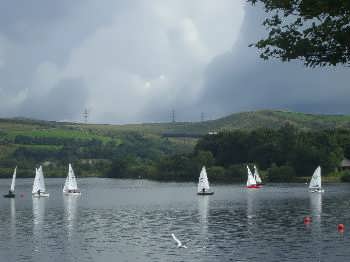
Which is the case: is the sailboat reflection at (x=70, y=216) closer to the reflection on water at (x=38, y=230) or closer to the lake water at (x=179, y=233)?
the lake water at (x=179, y=233)

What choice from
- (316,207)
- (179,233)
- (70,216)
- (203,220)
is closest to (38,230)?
(179,233)

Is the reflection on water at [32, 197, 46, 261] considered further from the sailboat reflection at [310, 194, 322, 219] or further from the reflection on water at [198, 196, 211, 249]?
the sailboat reflection at [310, 194, 322, 219]

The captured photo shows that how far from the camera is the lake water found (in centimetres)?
6669

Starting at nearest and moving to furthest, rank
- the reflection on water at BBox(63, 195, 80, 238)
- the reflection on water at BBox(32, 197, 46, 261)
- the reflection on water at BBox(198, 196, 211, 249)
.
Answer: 1. the reflection on water at BBox(32, 197, 46, 261)
2. the reflection on water at BBox(198, 196, 211, 249)
3. the reflection on water at BBox(63, 195, 80, 238)

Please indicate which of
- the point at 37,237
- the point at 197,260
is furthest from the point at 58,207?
the point at 197,260

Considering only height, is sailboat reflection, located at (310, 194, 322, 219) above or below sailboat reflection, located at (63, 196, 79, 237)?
above

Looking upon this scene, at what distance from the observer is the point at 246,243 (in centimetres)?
7406

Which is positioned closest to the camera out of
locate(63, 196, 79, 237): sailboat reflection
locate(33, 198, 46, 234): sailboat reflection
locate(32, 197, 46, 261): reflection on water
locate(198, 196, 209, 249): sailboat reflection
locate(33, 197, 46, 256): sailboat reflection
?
locate(32, 197, 46, 261): reflection on water

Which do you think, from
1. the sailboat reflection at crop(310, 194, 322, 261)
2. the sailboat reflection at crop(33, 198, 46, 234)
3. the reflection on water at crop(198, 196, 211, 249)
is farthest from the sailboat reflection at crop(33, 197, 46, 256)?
the sailboat reflection at crop(310, 194, 322, 261)

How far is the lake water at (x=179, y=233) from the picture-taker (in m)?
66.7

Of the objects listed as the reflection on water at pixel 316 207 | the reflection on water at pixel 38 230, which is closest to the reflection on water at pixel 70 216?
the reflection on water at pixel 38 230

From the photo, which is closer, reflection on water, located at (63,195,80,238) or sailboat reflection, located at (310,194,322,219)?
reflection on water, located at (63,195,80,238)

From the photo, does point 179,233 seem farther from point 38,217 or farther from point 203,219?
point 38,217

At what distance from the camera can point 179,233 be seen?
85688 mm
